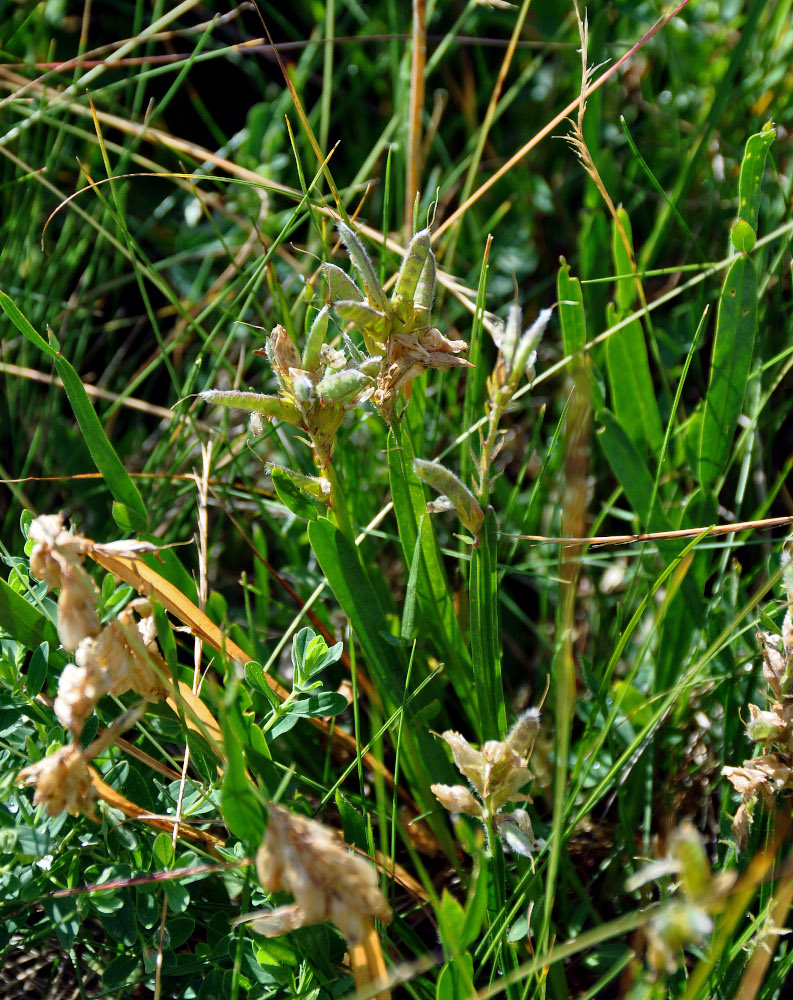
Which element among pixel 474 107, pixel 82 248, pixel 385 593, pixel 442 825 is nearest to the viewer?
pixel 442 825

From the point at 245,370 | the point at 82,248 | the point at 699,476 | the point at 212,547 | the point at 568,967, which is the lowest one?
the point at 568,967

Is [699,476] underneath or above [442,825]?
above

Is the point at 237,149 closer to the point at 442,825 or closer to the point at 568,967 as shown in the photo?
the point at 442,825

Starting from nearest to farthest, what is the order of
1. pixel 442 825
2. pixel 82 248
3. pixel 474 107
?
1. pixel 442 825
2. pixel 82 248
3. pixel 474 107

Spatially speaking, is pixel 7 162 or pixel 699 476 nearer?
pixel 699 476

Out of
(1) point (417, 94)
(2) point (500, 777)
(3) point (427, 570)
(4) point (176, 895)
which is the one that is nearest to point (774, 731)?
(2) point (500, 777)

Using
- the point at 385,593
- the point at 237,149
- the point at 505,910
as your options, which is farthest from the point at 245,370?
the point at 505,910

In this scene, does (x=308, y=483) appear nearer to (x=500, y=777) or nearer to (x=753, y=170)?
(x=500, y=777)
